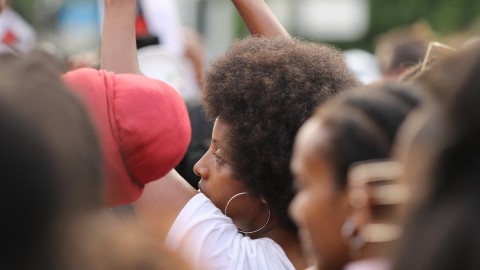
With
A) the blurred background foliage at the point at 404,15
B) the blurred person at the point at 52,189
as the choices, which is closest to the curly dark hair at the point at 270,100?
the blurred person at the point at 52,189

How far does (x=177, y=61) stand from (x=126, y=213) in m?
3.85

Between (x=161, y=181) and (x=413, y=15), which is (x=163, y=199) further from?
(x=413, y=15)

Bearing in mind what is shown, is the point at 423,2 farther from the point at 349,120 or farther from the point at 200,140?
the point at 349,120

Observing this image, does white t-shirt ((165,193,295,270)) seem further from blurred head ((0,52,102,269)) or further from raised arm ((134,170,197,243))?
blurred head ((0,52,102,269))

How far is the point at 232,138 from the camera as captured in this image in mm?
2725

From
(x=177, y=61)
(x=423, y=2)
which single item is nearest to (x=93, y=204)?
(x=177, y=61)

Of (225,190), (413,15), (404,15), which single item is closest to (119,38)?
(225,190)

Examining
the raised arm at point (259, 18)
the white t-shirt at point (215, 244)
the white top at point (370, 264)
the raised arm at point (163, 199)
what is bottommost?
the raised arm at point (163, 199)

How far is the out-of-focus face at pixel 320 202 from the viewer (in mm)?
1815

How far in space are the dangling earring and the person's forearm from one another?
1387mm

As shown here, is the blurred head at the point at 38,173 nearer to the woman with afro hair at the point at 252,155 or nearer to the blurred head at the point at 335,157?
the blurred head at the point at 335,157

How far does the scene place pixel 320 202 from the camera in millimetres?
1823

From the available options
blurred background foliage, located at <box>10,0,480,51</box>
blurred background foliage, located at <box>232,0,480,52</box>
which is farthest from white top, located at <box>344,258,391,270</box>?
blurred background foliage, located at <box>232,0,480,52</box>

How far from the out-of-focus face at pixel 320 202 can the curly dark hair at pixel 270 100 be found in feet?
2.50
